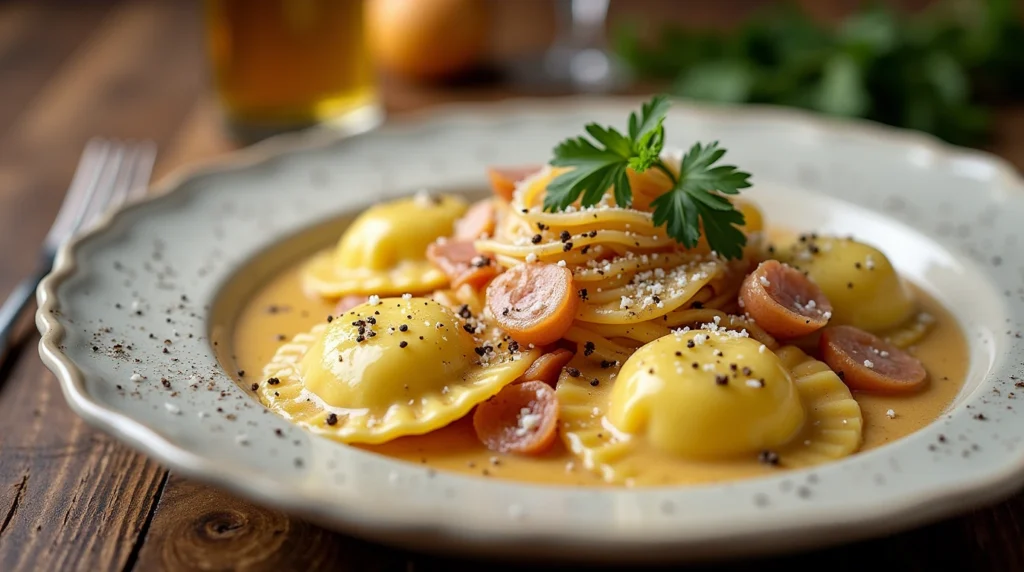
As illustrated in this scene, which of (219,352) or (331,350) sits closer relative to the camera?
(331,350)

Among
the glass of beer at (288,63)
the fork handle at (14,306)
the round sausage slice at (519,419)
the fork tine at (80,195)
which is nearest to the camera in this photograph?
the round sausage slice at (519,419)

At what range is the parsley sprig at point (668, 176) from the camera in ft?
15.8

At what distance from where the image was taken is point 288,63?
25.7 feet

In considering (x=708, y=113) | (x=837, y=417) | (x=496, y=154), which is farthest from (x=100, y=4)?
(x=837, y=417)

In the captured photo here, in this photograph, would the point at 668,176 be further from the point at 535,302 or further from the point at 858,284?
the point at 858,284

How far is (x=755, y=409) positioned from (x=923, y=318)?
176 centimetres

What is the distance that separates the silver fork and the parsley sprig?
2728 mm

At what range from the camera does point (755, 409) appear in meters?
4.09

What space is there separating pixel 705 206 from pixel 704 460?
52.2 inches

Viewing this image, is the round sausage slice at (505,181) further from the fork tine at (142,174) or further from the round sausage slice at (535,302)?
the fork tine at (142,174)

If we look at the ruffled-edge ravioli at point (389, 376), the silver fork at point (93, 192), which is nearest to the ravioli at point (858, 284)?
the ruffled-edge ravioli at point (389, 376)

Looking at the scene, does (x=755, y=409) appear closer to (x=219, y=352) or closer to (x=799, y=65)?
(x=219, y=352)

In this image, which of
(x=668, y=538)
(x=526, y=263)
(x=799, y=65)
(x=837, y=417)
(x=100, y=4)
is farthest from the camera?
(x=100, y=4)

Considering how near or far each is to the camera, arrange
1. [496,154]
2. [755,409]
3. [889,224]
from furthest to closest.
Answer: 1. [496,154]
2. [889,224]
3. [755,409]
